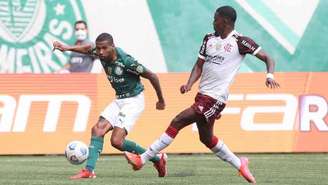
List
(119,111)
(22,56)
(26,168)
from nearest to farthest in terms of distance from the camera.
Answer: (119,111) < (26,168) < (22,56)

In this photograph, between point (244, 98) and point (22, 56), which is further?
point (22, 56)

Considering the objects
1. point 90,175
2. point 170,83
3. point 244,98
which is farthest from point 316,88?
point 90,175

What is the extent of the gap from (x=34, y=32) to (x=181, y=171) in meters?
9.33

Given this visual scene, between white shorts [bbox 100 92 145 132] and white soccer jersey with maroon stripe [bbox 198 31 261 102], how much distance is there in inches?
48.4

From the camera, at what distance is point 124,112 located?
42.2 feet

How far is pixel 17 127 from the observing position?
17312mm

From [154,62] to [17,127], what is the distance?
216 inches

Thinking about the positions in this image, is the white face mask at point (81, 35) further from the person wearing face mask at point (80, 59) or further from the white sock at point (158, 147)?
the white sock at point (158, 147)

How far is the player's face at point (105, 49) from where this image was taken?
12.4 m

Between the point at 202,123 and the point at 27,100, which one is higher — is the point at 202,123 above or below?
above

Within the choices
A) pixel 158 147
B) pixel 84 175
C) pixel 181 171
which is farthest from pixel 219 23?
pixel 181 171

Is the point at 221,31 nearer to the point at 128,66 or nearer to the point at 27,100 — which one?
the point at 128,66

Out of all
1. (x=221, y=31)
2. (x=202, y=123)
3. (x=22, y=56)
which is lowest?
(x=22, y=56)

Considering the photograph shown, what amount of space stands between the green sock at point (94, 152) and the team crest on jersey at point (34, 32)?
9.29 m
